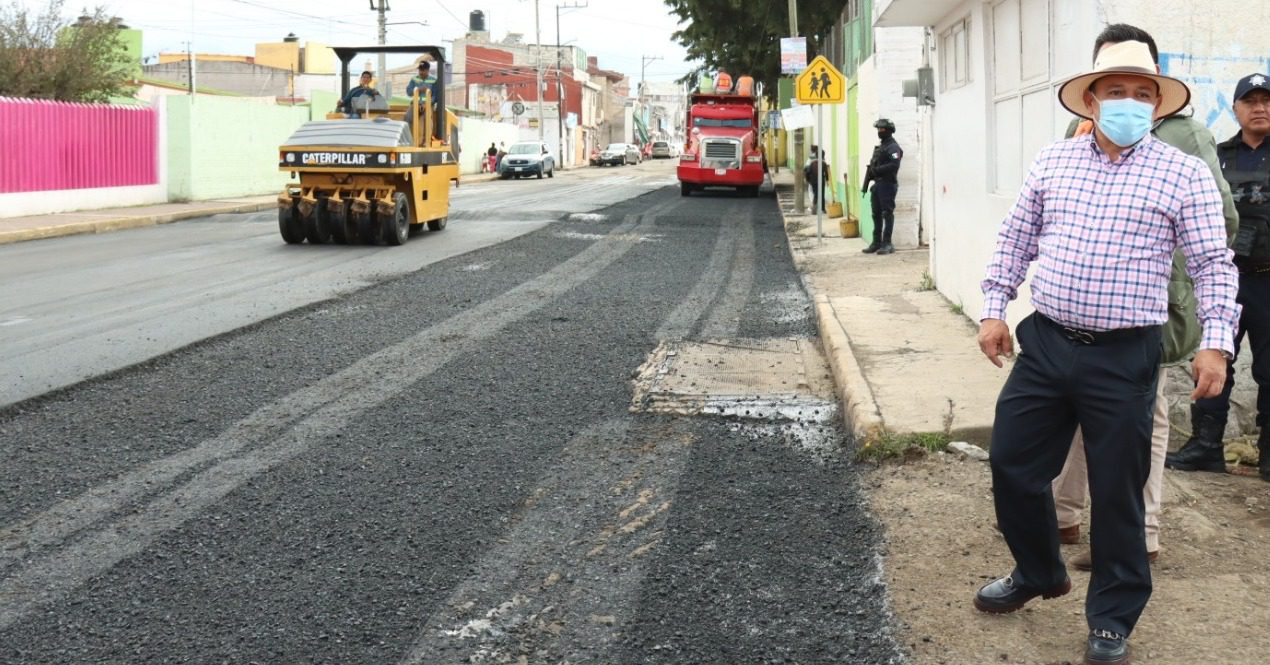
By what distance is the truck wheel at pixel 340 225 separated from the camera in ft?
61.5

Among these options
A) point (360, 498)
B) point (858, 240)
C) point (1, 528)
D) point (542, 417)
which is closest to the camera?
point (1, 528)

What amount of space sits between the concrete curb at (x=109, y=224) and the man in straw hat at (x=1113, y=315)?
19.3 meters

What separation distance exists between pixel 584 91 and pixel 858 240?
9116 centimetres

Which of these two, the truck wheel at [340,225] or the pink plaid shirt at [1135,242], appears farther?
the truck wheel at [340,225]

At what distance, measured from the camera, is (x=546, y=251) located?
18.0 meters

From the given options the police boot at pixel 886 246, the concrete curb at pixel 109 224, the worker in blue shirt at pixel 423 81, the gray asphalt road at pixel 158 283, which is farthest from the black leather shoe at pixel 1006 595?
the concrete curb at pixel 109 224

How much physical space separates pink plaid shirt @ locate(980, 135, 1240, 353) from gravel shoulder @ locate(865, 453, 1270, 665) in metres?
0.96

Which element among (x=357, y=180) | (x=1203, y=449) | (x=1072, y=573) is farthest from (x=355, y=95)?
(x=1072, y=573)

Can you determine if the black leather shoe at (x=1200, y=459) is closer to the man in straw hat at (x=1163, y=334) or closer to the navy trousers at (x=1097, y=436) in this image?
the man in straw hat at (x=1163, y=334)

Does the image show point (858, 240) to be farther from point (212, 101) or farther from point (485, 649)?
point (212, 101)

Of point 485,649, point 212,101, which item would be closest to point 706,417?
point 485,649

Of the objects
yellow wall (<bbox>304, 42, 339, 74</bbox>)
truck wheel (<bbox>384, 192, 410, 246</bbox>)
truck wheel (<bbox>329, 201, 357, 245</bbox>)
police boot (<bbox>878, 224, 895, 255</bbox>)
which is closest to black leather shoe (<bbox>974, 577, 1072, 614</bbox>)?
police boot (<bbox>878, 224, 895, 255</bbox>)

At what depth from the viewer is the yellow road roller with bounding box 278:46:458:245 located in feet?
61.1

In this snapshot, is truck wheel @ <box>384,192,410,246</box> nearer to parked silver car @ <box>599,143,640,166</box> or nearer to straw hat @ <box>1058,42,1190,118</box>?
straw hat @ <box>1058,42,1190,118</box>
